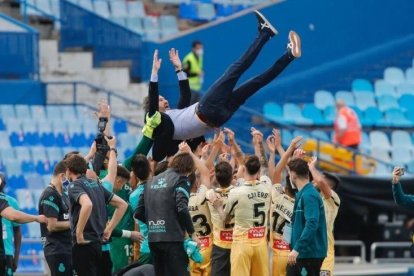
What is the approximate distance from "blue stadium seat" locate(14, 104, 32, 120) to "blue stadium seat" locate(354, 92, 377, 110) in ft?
23.8

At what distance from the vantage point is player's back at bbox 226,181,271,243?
611 inches

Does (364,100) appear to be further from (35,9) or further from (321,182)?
(321,182)

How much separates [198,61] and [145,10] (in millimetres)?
3195

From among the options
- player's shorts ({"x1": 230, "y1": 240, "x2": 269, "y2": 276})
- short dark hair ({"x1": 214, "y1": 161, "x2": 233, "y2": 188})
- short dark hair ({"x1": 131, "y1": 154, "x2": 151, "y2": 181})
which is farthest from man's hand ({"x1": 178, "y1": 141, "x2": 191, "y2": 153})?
player's shorts ({"x1": 230, "y1": 240, "x2": 269, "y2": 276})

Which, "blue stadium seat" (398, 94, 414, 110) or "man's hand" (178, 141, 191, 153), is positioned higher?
"blue stadium seat" (398, 94, 414, 110)

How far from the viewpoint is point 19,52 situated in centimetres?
2462

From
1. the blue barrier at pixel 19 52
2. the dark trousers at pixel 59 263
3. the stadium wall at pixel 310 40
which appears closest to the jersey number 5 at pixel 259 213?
the dark trousers at pixel 59 263

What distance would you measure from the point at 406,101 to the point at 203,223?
43.3 feet

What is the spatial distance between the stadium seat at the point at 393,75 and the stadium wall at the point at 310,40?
0.58 meters

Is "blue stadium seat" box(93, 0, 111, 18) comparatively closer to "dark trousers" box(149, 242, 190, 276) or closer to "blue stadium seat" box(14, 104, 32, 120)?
"blue stadium seat" box(14, 104, 32, 120)

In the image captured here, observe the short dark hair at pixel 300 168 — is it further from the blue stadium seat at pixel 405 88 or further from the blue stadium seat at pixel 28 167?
the blue stadium seat at pixel 405 88

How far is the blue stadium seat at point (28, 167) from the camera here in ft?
75.2

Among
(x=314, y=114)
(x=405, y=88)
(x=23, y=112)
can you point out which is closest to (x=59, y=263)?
(x=23, y=112)

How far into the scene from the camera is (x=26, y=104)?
24516mm
